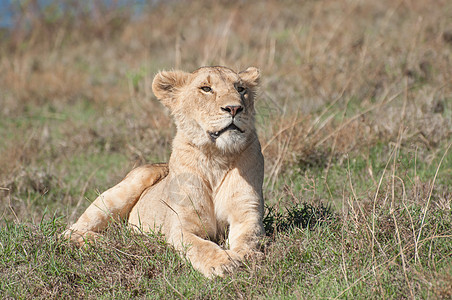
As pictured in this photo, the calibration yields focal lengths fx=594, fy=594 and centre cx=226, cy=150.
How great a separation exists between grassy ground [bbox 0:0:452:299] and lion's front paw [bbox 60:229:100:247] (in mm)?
84

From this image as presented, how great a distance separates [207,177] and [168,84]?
0.92 meters

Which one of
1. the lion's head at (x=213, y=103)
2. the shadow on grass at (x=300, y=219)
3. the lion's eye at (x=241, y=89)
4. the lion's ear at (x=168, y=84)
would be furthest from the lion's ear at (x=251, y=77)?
the shadow on grass at (x=300, y=219)

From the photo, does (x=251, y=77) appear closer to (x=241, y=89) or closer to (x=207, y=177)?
(x=241, y=89)

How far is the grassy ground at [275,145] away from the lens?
372 cm

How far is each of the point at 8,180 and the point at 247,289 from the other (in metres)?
4.02

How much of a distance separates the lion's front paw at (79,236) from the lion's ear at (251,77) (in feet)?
5.63

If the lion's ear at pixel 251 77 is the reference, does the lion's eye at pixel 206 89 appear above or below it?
above

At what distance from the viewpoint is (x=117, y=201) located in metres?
5.01

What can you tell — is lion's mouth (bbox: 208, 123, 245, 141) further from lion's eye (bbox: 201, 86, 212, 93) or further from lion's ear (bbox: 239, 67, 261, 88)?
lion's ear (bbox: 239, 67, 261, 88)

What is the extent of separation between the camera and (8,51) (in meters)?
14.3

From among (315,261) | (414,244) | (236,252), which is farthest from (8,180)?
(414,244)

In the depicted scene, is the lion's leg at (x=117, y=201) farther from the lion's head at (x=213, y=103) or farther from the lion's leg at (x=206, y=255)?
the lion's leg at (x=206, y=255)

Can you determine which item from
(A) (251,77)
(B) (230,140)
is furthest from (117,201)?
(A) (251,77)

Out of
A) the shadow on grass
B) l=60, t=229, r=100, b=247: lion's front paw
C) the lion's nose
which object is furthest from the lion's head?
l=60, t=229, r=100, b=247: lion's front paw
